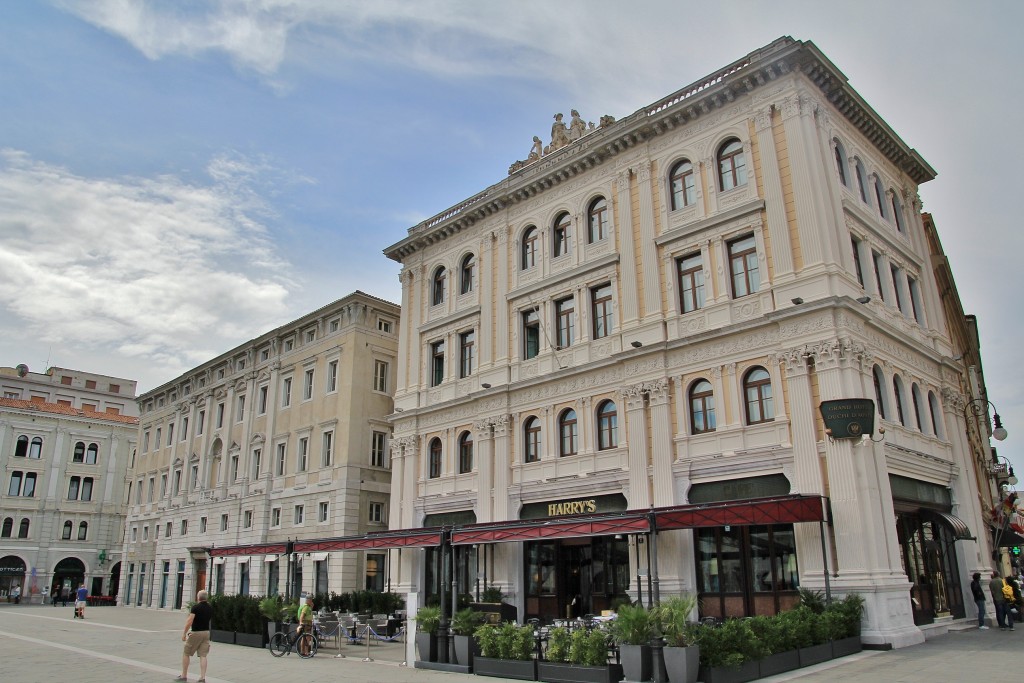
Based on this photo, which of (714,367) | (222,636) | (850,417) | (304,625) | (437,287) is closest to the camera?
(850,417)

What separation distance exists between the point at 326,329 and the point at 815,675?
3424 centimetres

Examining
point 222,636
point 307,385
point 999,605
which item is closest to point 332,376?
point 307,385

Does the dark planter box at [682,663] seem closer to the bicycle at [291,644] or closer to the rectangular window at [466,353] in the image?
the bicycle at [291,644]

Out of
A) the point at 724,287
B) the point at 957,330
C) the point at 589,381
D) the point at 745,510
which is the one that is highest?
the point at 957,330

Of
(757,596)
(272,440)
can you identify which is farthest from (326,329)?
(757,596)

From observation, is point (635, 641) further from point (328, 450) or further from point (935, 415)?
point (328, 450)

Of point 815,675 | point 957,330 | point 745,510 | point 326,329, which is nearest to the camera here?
point 815,675

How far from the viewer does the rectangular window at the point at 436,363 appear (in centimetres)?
3638

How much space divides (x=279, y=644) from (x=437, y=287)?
64.0 feet

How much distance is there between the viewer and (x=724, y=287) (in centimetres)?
2573

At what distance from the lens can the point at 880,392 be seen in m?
24.5

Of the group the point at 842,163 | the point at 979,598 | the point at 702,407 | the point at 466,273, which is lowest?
the point at 979,598

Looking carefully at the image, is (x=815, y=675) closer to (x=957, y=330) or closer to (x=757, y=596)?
(x=757, y=596)

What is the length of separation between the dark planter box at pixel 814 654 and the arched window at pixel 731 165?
1523 cm
